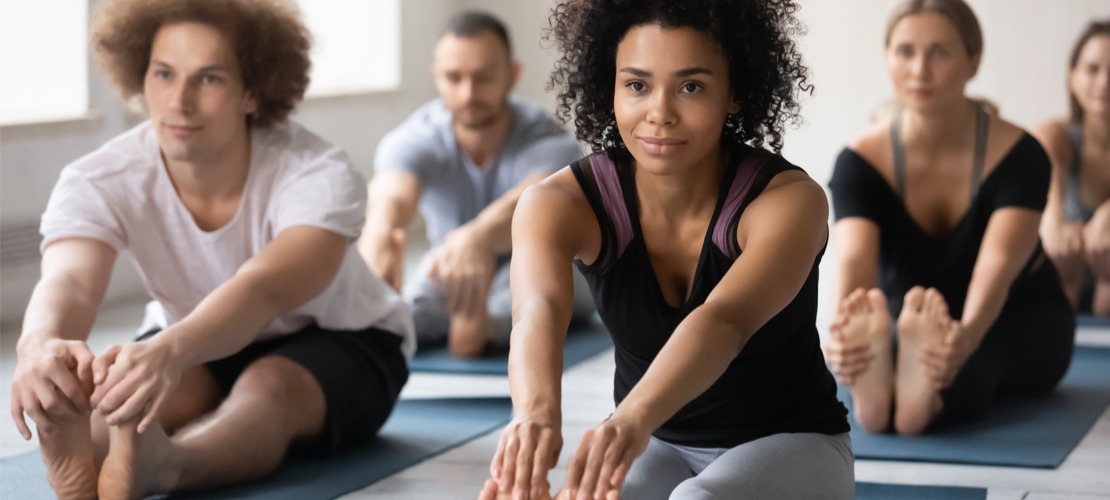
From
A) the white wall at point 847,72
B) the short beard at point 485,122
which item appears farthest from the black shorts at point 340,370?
the white wall at point 847,72

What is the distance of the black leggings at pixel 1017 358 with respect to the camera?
2.60 metres

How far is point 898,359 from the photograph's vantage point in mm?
2479

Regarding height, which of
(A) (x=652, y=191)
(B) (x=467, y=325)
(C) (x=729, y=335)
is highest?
(A) (x=652, y=191)

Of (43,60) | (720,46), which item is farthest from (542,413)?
(43,60)

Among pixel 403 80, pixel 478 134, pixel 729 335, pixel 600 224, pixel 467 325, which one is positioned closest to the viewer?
pixel 729 335

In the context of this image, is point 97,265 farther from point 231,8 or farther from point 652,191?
point 652,191

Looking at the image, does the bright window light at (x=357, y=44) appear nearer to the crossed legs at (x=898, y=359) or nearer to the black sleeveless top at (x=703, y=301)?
the crossed legs at (x=898, y=359)

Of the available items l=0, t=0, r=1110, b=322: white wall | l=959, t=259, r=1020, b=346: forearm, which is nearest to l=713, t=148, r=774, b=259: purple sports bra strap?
l=959, t=259, r=1020, b=346: forearm

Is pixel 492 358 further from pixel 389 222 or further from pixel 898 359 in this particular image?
pixel 898 359

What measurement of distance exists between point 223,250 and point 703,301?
104 cm

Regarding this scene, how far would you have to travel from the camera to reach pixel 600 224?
1.62 m

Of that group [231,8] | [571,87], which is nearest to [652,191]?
[571,87]

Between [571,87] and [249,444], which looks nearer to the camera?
[571,87]

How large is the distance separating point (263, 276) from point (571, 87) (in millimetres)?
693
